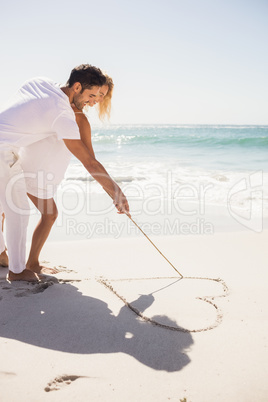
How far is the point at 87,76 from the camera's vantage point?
2416mm

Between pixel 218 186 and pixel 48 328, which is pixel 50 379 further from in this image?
pixel 218 186

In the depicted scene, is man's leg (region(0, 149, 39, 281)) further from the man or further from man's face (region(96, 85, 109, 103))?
man's face (region(96, 85, 109, 103))

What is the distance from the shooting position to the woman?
2516 millimetres

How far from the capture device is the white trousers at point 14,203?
2387mm

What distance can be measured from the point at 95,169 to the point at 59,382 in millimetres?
1302

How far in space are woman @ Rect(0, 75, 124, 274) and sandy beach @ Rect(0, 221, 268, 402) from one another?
1.51ft

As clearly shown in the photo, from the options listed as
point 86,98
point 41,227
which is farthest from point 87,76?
point 41,227

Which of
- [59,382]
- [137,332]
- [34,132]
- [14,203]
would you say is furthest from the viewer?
[14,203]

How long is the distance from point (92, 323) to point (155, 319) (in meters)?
0.39

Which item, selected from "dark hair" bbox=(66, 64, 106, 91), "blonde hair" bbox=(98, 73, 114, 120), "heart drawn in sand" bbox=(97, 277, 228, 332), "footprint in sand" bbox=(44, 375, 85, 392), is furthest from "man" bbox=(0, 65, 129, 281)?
"footprint in sand" bbox=(44, 375, 85, 392)

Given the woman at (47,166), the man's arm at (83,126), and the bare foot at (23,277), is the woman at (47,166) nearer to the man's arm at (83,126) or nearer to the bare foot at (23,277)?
the man's arm at (83,126)

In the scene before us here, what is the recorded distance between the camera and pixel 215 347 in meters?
1.90

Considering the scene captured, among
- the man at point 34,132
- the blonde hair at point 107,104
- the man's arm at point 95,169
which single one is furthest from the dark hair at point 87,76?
the man's arm at point 95,169

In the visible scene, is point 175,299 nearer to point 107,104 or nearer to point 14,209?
point 14,209
